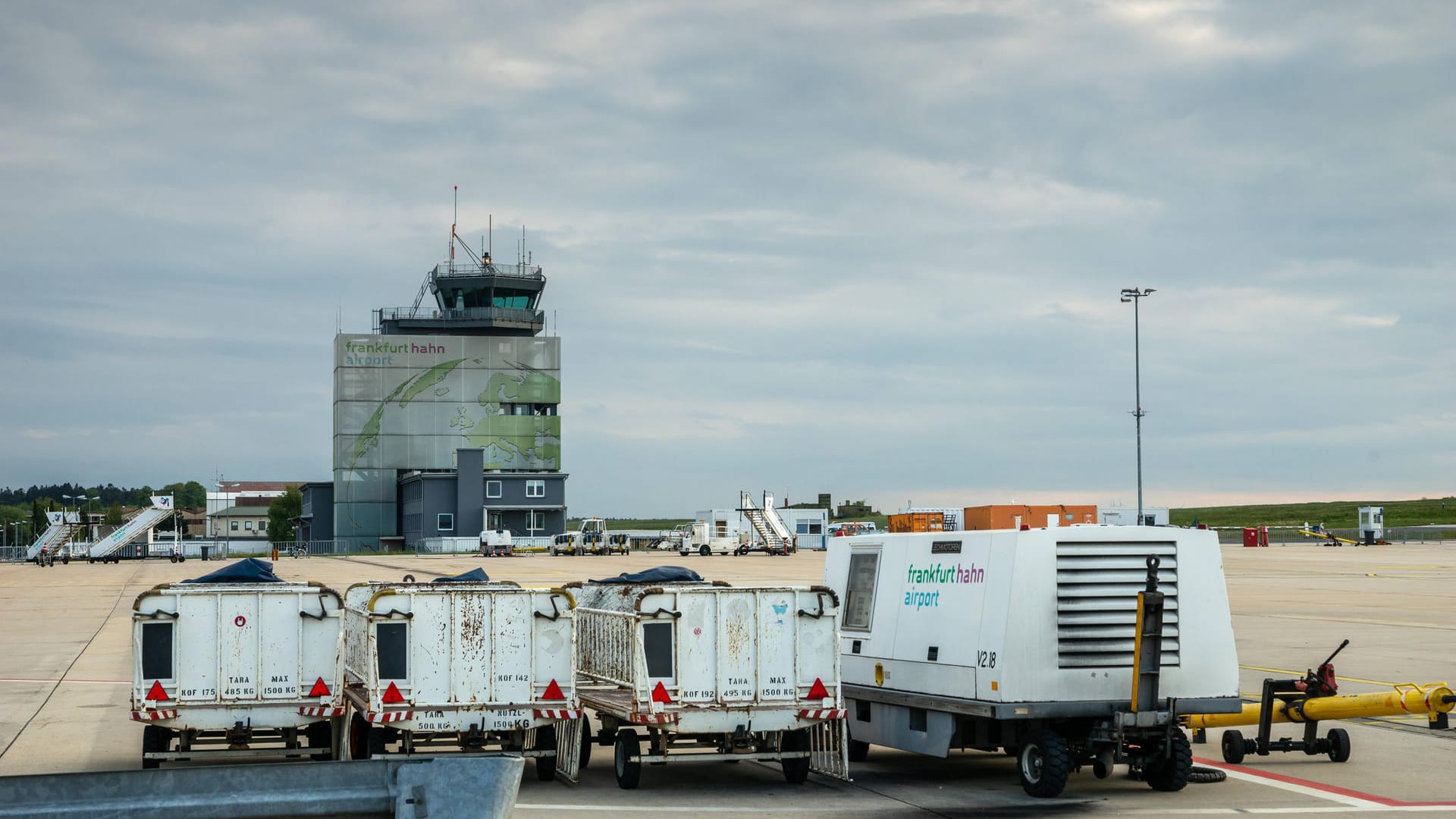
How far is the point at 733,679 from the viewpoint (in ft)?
45.3

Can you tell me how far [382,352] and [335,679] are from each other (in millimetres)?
114927

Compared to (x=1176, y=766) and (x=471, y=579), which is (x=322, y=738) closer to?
(x=471, y=579)

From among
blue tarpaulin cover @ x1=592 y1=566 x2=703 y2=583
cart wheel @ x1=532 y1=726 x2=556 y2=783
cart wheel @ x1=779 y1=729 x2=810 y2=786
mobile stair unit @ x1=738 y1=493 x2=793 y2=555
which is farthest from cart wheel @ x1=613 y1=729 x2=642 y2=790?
mobile stair unit @ x1=738 y1=493 x2=793 y2=555

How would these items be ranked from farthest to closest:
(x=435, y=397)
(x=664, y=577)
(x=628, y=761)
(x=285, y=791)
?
(x=435, y=397), (x=664, y=577), (x=628, y=761), (x=285, y=791)

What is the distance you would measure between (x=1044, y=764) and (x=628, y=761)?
4.06 m

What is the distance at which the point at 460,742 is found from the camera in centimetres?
1388

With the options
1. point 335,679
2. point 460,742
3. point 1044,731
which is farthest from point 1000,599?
point 335,679

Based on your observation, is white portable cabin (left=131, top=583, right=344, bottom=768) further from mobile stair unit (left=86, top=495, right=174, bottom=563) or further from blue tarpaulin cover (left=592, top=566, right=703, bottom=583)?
mobile stair unit (left=86, top=495, right=174, bottom=563)

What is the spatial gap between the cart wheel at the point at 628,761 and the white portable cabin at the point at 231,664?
9.78ft

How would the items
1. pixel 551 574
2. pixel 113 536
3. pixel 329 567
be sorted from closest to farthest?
pixel 551 574, pixel 329 567, pixel 113 536

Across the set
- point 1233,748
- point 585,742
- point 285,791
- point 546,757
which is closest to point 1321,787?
point 1233,748

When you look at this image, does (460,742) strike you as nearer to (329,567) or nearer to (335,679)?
(335,679)

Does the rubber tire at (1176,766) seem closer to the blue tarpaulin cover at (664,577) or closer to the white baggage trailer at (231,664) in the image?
the blue tarpaulin cover at (664,577)

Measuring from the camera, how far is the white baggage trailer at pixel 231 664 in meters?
13.9
